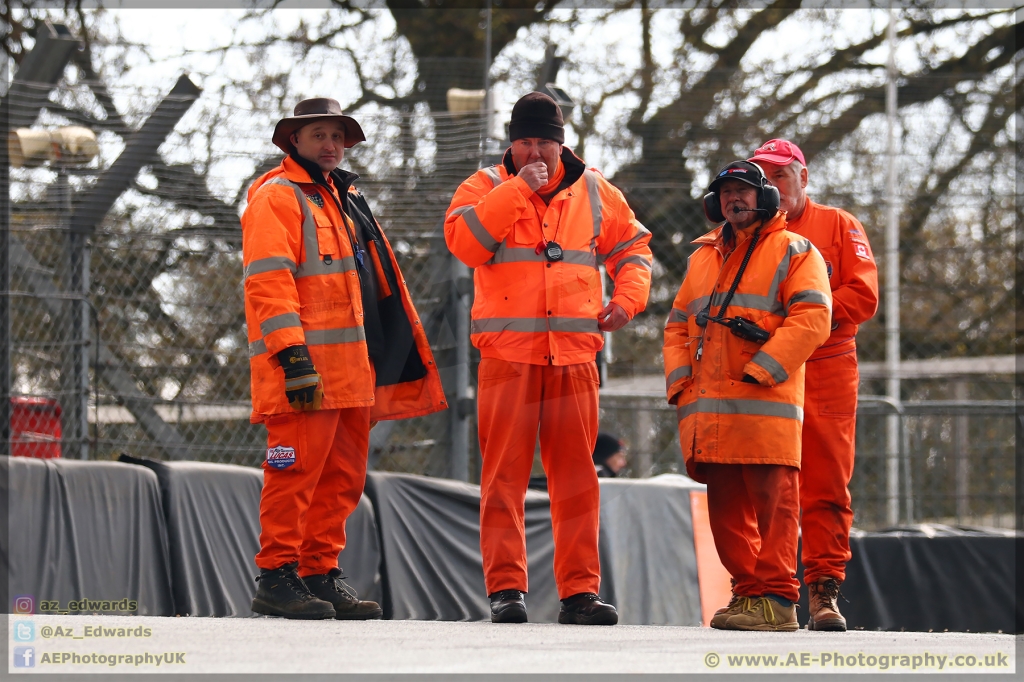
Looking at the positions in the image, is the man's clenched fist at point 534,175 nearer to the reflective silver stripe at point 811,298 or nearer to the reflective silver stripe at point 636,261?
the reflective silver stripe at point 636,261

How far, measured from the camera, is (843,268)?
4852mm

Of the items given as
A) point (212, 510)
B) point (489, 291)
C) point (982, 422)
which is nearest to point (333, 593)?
point (489, 291)

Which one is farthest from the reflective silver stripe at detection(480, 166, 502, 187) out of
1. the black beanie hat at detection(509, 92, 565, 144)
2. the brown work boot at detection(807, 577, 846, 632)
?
the brown work boot at detection(807, 577, 846, 632)

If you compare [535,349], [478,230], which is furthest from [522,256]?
[535,349]

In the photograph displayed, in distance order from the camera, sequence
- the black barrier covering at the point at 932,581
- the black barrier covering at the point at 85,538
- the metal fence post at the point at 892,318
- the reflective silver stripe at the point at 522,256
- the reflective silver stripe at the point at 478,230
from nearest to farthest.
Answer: the reflective silver stripe at the point at 478,230 < the reflective silver stripe at the point at 522,256 < the black barrier covering at the point at 85,538 < the black barrier covering at the point at 932,581 < the metal fence post at the point at 892,318

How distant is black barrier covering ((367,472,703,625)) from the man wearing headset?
2.66m

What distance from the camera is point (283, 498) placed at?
4.15 meters

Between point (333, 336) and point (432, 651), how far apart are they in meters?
1.62

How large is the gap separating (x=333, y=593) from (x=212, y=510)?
2.11 metres

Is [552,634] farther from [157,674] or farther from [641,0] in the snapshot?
[641,0]

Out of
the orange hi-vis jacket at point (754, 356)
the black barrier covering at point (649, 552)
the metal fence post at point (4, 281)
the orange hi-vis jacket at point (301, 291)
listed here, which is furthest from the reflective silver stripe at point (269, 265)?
the black barrier covering at point (649, 552)

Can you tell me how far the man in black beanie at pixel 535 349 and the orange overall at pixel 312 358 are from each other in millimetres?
361

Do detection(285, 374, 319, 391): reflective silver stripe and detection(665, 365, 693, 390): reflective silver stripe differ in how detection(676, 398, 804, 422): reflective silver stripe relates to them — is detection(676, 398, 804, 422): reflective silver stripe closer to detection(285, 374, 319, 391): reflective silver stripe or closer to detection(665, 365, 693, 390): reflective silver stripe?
detection(665, 365, 693, 390): reflective silver stripe

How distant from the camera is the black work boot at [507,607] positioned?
4.25m
